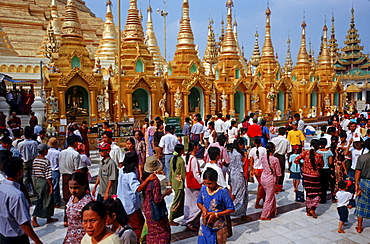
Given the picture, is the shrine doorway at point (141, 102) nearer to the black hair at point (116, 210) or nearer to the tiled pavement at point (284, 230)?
the tiled pavement at point (284, 230)

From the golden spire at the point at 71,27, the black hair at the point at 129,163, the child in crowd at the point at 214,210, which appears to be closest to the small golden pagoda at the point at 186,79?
the golden spire at the point at 71,27

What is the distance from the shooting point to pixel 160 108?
21516mm

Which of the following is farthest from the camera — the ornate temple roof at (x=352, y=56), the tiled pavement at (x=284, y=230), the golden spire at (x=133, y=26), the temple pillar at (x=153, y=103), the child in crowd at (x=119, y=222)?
the ornate temple roof at (x=352, y=56)

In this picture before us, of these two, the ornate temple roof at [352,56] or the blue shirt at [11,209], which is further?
the ornate temple roof at [352,56]

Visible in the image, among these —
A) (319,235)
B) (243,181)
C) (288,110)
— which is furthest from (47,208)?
(288,110)

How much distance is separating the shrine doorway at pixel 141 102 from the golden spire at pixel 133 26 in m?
3.46

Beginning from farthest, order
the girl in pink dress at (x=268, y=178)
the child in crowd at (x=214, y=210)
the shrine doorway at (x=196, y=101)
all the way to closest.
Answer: the shrine doorway at (x=196, y=101) < the girl in pink dress at (x=268, y=178) < the child in crowd at (x=214, y=210)

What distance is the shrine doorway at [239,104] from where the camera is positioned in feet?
87.7

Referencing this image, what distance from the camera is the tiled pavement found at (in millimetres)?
6262

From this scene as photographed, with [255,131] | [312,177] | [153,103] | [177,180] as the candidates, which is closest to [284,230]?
[312,177]

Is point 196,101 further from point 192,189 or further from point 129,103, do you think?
point 192,189

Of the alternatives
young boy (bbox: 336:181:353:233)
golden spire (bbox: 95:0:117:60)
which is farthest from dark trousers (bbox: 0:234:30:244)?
golden spire (bbox: 95:0:117:60)

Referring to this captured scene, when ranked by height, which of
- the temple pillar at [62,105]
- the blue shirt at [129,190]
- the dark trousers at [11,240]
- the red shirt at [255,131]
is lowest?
the dark trousers at [11,240]

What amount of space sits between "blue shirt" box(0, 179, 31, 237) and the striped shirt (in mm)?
2543
